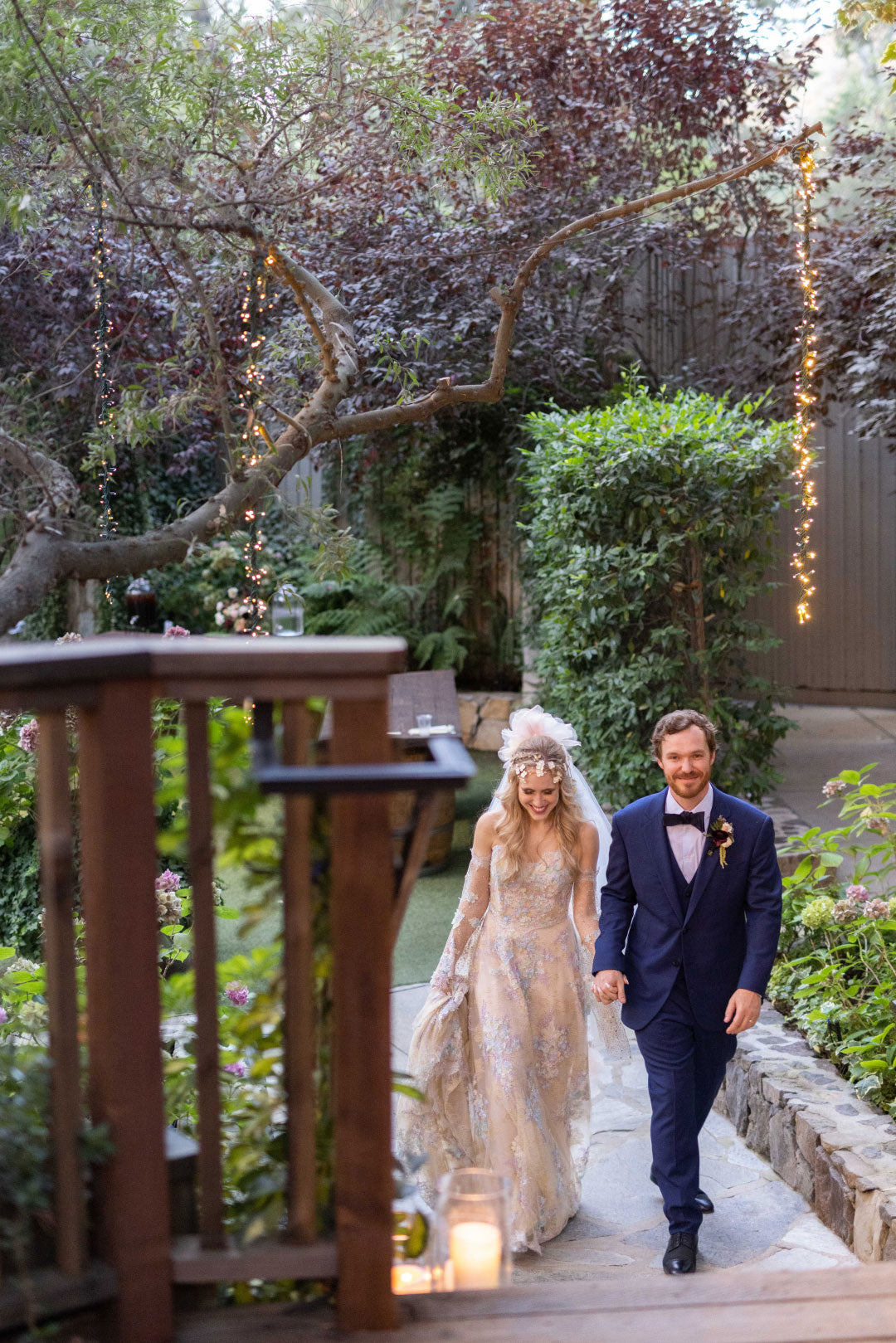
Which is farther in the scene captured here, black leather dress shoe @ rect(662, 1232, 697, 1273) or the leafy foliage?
the leafy foliage

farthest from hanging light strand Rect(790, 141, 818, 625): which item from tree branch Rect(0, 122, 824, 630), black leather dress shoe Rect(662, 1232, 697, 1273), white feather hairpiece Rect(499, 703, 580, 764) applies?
black leather dress shoe Rect(662, 1232, 697, 1273)

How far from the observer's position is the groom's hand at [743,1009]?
3.77 meters

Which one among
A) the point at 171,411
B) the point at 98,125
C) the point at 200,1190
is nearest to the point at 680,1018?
the point at 200,1190

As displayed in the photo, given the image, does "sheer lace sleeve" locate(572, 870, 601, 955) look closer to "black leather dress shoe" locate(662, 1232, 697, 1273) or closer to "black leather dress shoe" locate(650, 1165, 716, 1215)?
"black leather dress shoe" locate(650, 1165, 716, 1215)

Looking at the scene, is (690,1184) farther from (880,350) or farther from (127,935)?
(880,350)

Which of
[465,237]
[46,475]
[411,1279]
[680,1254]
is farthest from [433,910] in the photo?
[465,237]

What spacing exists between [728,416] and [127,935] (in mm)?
6038

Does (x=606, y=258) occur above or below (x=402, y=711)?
above

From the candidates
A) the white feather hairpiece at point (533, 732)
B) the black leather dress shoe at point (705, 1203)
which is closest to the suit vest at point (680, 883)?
the white feather hairpiece at point (533, 732)

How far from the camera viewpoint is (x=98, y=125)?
4367 millimetres

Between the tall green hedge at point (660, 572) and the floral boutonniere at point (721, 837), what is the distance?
2.96 metres

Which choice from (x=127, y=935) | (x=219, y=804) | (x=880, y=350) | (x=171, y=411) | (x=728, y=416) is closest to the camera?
(x=127, y=935)

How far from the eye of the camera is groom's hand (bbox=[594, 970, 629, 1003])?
3.96 metres

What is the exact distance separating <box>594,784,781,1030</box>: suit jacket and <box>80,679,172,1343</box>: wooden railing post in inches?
95.7
